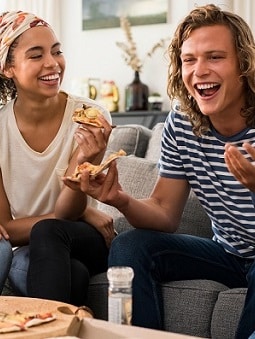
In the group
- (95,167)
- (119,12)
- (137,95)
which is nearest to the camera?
(95,167)

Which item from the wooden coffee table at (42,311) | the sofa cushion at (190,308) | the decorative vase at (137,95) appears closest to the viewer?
the wooden coffee table at (42,311)

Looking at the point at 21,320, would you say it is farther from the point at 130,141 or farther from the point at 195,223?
the point at 130,141

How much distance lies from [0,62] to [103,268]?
0.77 m

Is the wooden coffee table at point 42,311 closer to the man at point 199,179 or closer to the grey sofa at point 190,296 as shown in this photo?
the man at point 199,179

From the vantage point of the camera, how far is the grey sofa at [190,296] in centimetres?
233

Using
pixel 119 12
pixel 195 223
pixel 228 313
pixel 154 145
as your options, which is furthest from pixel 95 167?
pixel 119 12

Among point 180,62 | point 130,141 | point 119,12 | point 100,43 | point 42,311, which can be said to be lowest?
point 42,311

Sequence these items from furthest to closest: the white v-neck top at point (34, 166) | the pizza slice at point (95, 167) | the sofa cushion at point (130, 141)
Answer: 1. the sofa cushion at point (130, 141)
2. the white v-neck top at point (34, 166)
3. the pizza slice at point (95, 167)

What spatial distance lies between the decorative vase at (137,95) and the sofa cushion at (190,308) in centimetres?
394

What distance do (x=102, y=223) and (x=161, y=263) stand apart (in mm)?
327

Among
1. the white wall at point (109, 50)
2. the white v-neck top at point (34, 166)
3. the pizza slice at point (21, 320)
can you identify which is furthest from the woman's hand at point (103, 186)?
the white wall at point (109, 50)

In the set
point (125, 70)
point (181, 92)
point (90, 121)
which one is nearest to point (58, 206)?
point (90, 121)

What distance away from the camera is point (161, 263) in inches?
93.4

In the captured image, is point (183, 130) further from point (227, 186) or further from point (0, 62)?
point (0, 62)
